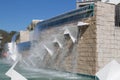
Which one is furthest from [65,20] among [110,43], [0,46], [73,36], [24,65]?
[0,46]

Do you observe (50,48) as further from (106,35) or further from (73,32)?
(106,35)

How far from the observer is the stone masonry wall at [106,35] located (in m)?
11.0

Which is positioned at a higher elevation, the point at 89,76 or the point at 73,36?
the point at 73,36

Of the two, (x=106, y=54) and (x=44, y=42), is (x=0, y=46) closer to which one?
(x=44, y=42)

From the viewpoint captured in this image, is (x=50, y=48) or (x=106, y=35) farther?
(x=50, y=48)

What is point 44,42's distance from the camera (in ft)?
54.2

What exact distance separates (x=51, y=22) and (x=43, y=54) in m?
2.25

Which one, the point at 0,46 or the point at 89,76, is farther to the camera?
the point at 0,46

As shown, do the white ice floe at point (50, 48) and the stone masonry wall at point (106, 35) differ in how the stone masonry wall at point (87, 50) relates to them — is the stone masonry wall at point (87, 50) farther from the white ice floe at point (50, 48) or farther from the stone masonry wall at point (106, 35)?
the white ice floe at point (50, 48)

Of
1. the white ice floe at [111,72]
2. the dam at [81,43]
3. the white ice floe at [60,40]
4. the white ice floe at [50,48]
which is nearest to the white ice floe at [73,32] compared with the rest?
the dam at [81,43]

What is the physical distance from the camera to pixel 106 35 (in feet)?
37.0

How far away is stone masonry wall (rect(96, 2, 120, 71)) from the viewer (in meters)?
11.0

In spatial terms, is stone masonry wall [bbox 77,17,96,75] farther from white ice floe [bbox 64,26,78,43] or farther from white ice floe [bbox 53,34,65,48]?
white ice floe [bbox 53,34,65,48]

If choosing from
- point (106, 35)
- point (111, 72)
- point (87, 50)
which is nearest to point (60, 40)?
point (87, 50)
